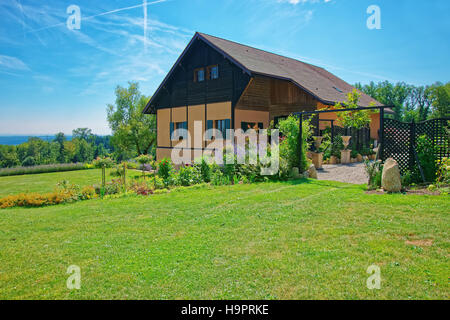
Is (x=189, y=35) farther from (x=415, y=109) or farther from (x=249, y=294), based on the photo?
(x=415, y=109)

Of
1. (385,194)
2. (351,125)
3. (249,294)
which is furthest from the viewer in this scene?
(351,125)

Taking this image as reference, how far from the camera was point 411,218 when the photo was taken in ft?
16.4

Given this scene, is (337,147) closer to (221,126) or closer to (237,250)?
(221,126)

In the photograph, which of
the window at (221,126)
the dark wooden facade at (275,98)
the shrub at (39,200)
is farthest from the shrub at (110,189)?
the dark wooden facade at (275,98)

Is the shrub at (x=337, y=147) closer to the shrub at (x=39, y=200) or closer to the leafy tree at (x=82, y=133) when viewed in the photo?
the shrub at (x=39, y=200)

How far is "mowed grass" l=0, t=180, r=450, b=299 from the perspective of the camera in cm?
297

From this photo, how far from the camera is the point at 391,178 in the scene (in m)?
7.07

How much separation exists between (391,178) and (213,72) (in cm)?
1279

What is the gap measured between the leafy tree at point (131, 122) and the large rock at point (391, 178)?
30037 mm

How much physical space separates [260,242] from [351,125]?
15.4 meters

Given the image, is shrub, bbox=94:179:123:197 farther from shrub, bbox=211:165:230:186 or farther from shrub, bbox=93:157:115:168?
shrub, bbox=211:165:230:186

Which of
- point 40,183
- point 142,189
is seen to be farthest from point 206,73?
point 40,183

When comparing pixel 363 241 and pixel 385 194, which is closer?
pixel 363 241
